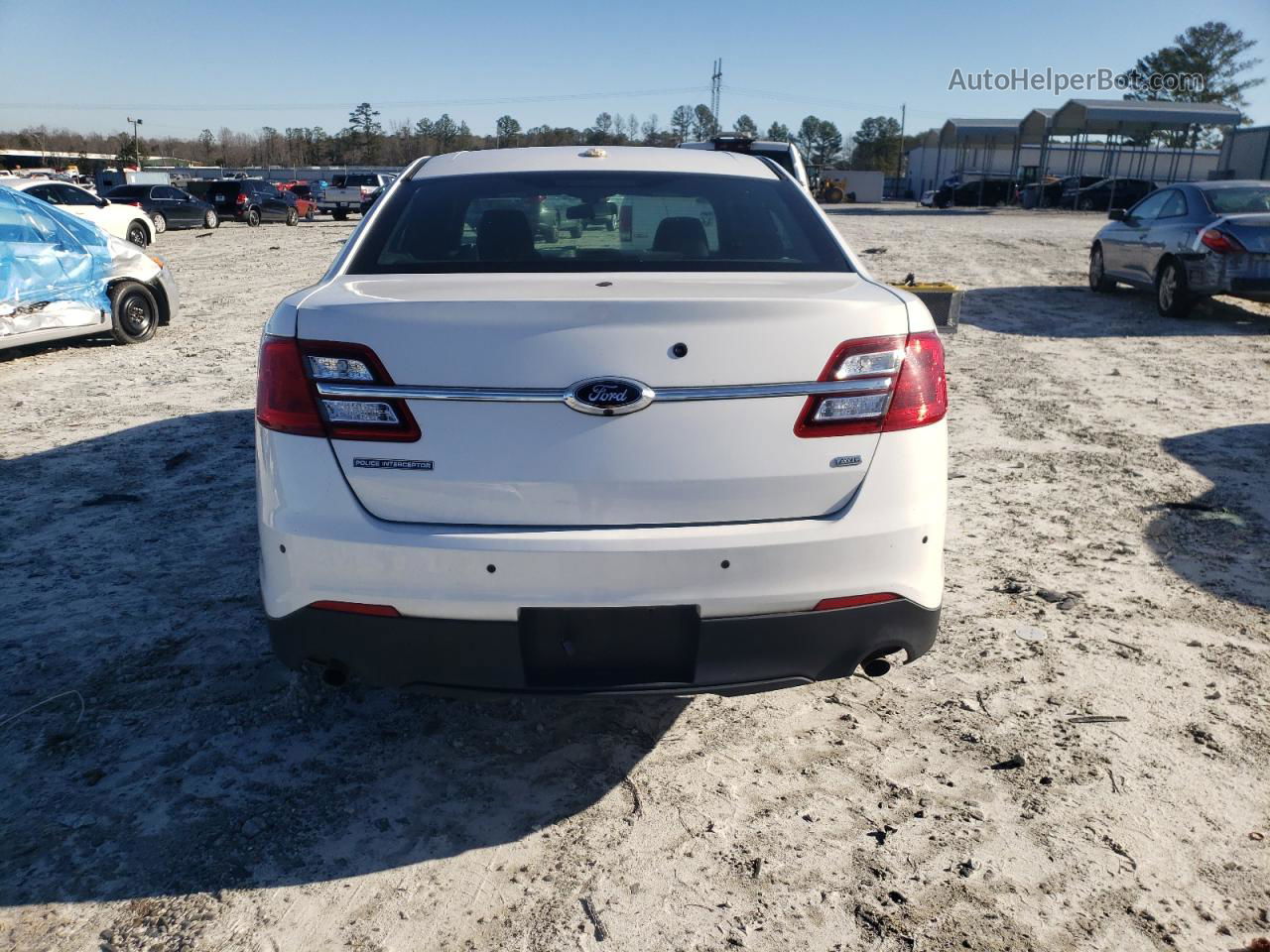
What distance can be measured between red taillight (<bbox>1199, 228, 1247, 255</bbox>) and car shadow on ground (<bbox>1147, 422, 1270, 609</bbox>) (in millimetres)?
5044

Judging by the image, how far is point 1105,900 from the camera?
7.64ft

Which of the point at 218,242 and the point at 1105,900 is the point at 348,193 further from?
the point at 1105,900

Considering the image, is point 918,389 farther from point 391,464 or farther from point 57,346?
point 57,346

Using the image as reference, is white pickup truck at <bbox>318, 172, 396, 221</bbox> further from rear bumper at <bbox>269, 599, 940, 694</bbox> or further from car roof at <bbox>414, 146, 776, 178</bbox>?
rear bumper at <bbox>269, 599, 940, 694</bbox>

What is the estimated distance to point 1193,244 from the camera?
35.8 ft

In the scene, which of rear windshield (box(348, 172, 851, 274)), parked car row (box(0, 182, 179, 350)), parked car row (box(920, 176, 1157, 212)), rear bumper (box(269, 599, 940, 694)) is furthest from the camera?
parked car row (box(920, 176, 1157, 212))

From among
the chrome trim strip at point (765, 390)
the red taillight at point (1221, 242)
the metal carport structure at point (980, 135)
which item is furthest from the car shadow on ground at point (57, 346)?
the metal carport structure at point (980, 135)

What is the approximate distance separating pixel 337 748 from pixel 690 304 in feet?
5.81

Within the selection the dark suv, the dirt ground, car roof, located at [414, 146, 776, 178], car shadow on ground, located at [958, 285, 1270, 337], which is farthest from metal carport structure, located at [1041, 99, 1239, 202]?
car roof, located at [414, 146, 776, 178]

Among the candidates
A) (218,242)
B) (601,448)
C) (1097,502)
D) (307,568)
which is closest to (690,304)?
(601,448)

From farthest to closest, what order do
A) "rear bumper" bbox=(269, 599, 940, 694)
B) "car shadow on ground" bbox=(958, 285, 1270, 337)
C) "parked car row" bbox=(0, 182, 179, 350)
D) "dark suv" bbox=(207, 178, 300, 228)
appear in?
"dark suv" bbox=(207, 178, 300, 228) < "car shadow on ground" bbox=(958, 285, 1270, 337) < "parked car row" bbox=(0, 182, 179, 350) < "rear bumper" bbox=(269, 599, 940, 694)

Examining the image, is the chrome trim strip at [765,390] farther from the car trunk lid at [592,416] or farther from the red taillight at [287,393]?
the red taillight at [287,393]

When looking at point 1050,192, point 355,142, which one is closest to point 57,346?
point 1050,192

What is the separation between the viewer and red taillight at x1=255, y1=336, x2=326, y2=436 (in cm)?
235
